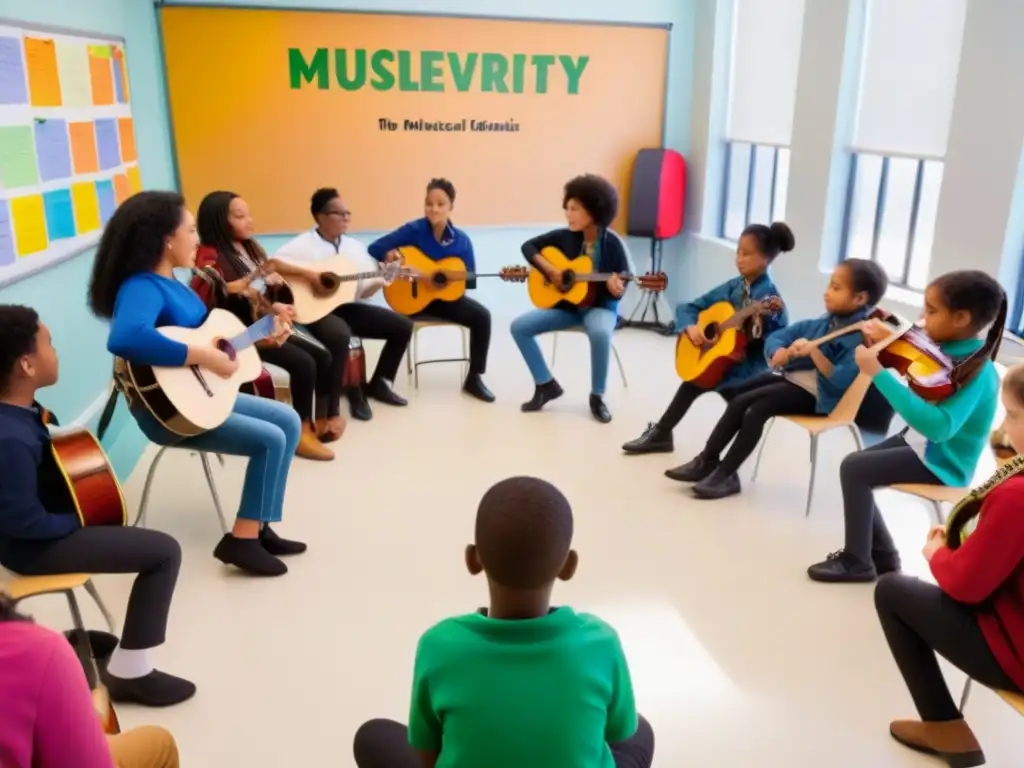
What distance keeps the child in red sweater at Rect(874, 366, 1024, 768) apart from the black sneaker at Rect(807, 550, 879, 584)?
0.73 m

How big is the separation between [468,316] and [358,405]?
75cm

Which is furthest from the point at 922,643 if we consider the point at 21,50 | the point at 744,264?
the point at 21,50

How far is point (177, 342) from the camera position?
256 centimetres

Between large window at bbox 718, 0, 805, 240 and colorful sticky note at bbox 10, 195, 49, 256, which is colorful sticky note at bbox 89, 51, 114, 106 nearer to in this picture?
colorful sticky note at bbox 10, 195, 49, 256

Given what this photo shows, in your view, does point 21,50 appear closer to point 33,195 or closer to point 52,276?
point 33,195

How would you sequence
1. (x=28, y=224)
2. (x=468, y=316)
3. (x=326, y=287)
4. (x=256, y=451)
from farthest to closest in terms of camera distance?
(x=468, y=316) < (x=326, y=287) < (x=28, y=224) < (x=256, y=451)

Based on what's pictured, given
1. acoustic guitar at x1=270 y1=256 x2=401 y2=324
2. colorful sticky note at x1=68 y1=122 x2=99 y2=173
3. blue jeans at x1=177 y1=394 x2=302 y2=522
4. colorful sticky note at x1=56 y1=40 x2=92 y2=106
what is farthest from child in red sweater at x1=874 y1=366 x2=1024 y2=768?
colorful sticky note at x1=56 y1=40 x2=92 y2=106

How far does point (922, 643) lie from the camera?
1931mm

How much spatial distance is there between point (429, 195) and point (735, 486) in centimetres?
214

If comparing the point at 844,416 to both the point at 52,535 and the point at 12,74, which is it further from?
the point at 12,74

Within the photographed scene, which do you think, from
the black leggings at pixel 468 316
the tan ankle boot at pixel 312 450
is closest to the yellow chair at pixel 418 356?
the black leggings at pixel 468 316

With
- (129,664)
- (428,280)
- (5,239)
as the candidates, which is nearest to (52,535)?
(129,664)

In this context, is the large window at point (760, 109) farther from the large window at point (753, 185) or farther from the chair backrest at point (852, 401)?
the chair backrest at point (852, 401)

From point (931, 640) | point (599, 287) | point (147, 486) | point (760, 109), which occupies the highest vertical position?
point (760, 109)
